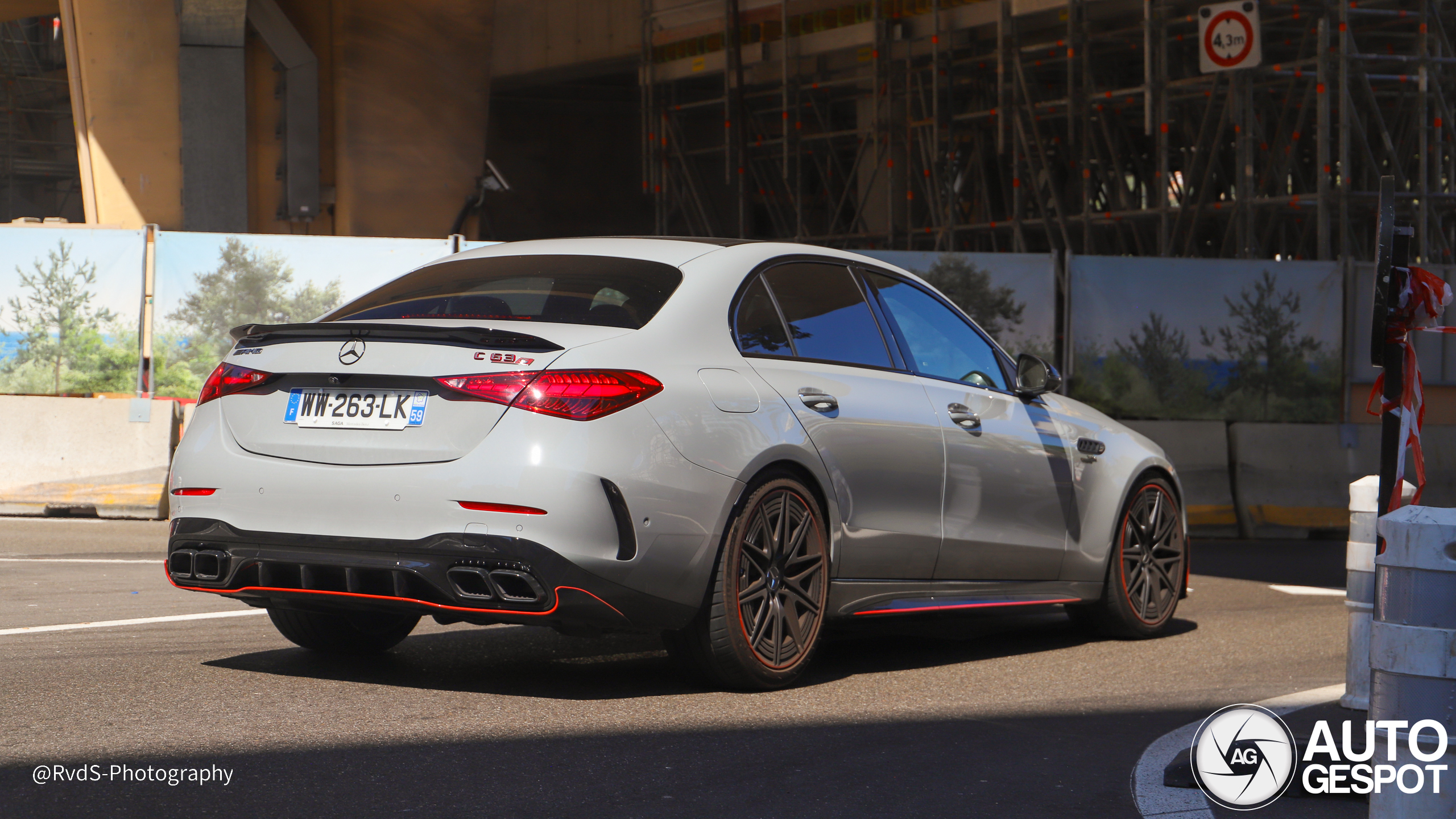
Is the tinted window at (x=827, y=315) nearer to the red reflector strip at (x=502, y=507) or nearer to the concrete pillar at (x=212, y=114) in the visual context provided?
the red reflector strip at (x=502, y=507)

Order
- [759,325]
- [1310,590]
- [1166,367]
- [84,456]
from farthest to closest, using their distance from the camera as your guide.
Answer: [1166,367] < [84,456] < [1310,590] < [759,325]

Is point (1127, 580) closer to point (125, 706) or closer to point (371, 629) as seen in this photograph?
point (371, 629)

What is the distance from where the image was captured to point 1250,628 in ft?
24.9

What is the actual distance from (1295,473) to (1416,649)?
10.5 m

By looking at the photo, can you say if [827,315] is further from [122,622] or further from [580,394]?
[122,622]

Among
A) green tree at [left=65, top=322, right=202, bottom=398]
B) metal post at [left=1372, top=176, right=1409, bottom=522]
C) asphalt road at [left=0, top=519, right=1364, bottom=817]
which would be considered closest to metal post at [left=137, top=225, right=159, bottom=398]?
green tree at [left=65, top=322, right=202, bottom=398]

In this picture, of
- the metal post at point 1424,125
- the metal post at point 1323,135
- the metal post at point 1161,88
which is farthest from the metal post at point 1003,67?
the metal post at point 1424,125

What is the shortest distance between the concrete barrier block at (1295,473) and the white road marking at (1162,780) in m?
7.47

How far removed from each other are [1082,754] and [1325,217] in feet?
54.9

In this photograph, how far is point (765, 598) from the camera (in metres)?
5.30

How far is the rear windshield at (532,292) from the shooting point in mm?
5199

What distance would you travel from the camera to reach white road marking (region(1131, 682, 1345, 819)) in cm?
394

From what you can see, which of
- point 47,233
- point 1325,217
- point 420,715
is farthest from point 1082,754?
point 1325,217

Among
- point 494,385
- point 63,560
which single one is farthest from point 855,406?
point 63,560
